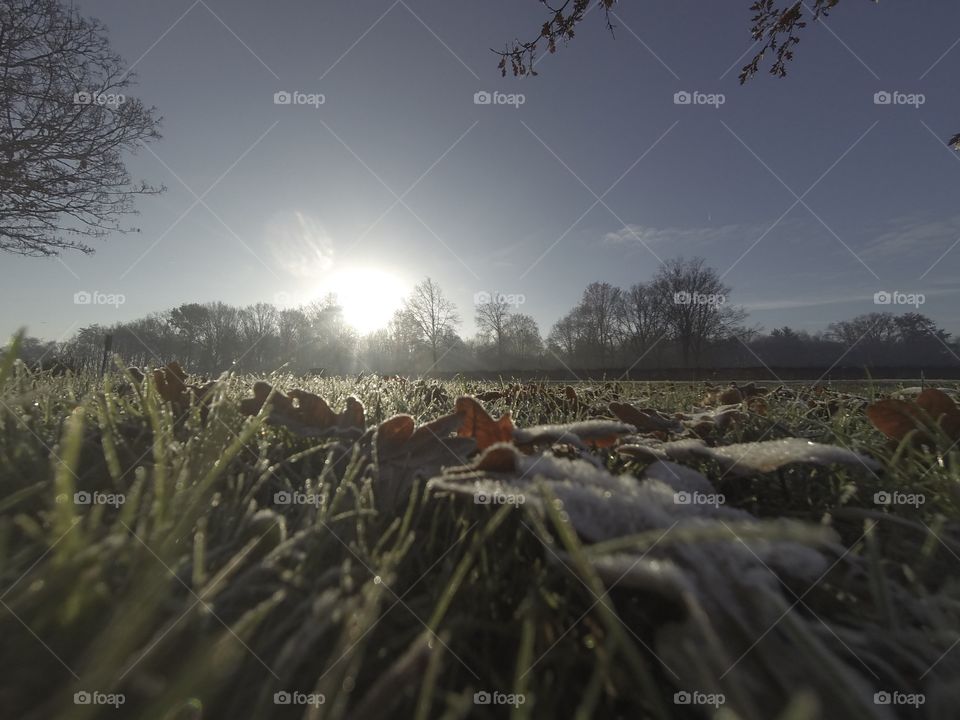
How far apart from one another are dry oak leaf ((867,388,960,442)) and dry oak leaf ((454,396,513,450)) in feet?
3.91

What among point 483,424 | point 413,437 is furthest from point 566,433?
point 413,437

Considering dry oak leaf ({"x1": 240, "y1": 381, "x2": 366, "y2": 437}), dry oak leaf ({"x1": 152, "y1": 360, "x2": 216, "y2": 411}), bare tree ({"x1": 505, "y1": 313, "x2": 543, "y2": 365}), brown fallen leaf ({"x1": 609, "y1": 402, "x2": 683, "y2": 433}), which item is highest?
bare tree ({"x1": 505, "y1": 313, "x2": 543, "y2": 365})

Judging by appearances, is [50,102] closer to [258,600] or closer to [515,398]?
[515,398]

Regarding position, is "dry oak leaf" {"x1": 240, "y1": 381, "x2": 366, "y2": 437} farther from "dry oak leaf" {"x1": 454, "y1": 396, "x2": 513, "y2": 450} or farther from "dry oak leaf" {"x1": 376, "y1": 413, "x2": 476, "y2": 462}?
"dry oak leaf" {"x1": 454, "y1": 396, "x2": 513, "y2": 450}

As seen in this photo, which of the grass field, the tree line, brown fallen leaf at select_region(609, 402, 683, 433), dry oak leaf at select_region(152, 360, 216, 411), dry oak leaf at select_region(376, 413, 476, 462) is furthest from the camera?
the tree line

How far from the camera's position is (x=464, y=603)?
2.43 ft

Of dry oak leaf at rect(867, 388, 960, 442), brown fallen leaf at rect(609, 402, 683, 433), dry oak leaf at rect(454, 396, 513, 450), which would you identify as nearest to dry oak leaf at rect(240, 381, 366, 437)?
dry oak leaf at rect(454, 396, 513, 450)

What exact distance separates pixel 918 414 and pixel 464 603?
163 cm

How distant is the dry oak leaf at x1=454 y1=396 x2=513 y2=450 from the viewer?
4.37ft

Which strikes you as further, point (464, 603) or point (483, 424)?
point (483, 424)

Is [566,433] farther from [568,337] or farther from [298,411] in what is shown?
Result: [568,337]

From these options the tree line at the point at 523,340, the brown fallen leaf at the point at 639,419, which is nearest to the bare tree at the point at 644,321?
the tree line at the point at 523,340

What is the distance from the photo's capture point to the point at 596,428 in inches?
51.3

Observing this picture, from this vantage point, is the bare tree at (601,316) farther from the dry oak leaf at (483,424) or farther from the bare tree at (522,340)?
the dry oak leaf at (483,424)
